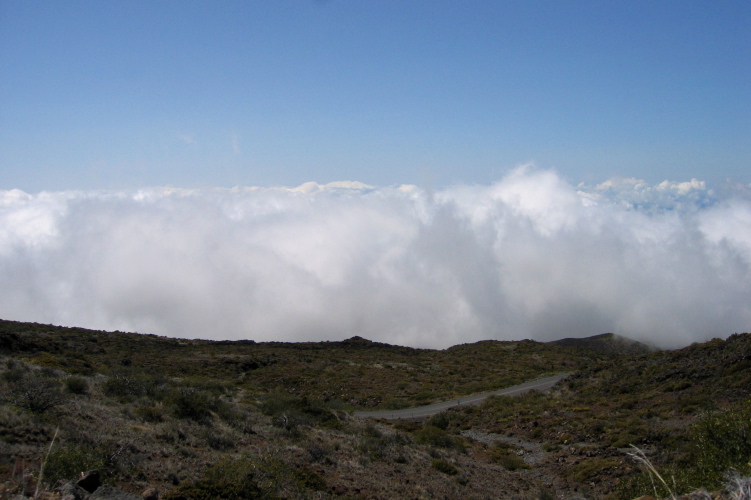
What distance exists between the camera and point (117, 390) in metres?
16.2

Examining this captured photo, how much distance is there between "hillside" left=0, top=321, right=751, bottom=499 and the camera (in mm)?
9414

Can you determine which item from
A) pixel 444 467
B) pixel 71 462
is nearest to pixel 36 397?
pixel 71 462

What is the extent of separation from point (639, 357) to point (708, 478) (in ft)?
109

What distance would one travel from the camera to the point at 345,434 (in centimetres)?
1686

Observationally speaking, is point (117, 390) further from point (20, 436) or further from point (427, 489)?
point (427, 489)

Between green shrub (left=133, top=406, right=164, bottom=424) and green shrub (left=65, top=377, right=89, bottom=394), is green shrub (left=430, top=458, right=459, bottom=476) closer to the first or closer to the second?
green shrub (left=133, top=406, right=164, bottom=424)

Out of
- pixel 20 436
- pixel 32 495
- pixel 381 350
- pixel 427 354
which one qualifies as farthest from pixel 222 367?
pixel 32 495

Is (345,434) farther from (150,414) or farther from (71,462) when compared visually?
(71,462)

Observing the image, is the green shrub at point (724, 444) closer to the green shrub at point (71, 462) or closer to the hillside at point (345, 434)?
the hillside at point (345, 434)

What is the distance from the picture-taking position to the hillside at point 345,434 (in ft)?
30.9

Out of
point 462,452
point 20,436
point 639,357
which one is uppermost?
point 639,357

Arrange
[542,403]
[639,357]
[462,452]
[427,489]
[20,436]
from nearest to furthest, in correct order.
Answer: [20,436], [427,489], [462,452], [542,403], [639,357]

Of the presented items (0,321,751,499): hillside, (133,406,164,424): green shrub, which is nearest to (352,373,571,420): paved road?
(0,321,751,499): hillside

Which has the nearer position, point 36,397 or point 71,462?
point 71,462
